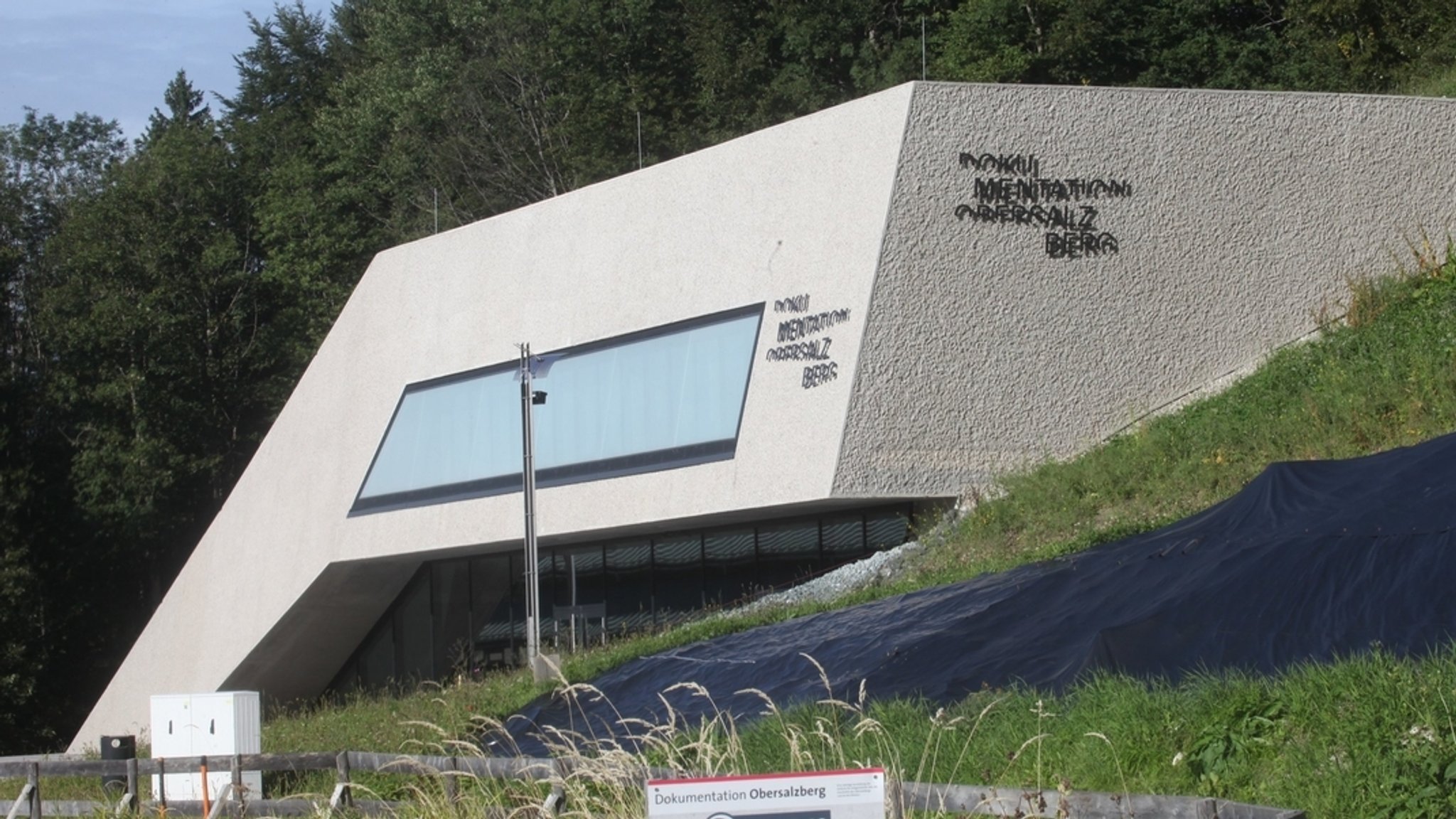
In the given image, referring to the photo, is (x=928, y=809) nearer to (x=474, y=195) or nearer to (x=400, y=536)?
(x=400, y=536)

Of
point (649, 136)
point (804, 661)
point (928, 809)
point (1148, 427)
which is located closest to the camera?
point (928, 809)

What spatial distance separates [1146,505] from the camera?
18.2 m

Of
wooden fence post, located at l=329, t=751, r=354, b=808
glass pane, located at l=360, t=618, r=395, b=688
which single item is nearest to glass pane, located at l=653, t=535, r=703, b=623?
glass pane, located at l=360, t=618, r=395, b=688

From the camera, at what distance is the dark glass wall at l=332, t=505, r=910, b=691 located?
23.4 meters

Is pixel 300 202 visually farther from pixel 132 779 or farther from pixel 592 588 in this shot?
pixel 132 779

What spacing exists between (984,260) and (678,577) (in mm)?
7405

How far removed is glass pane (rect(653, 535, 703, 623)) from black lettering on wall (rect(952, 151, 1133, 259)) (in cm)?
711

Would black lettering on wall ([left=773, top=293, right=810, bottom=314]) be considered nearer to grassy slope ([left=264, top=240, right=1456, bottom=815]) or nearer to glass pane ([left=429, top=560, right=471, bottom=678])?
grassy slope ([left=264, top=240, right=1456, bottom=815])

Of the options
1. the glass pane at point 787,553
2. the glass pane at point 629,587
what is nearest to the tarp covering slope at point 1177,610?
the glass pane at point 787,553

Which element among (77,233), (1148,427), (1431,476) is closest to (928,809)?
(1431,476)

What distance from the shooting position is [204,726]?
582 inches

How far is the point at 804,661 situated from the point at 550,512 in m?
10.9

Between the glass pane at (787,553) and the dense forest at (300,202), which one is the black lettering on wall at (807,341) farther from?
the dense forest at (300,202)

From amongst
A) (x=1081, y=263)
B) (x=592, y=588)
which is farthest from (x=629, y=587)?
(x=1081, y=263)
